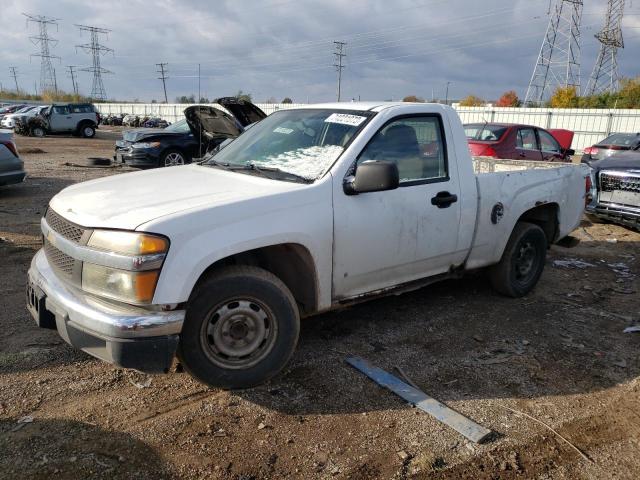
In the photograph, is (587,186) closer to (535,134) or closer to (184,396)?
(184,396)

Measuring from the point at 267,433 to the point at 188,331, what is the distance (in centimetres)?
74

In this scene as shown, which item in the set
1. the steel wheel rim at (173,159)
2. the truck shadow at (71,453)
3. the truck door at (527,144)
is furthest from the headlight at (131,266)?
the steel wheel rim at (173,159)

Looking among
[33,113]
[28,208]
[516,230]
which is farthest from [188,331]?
[33,113]

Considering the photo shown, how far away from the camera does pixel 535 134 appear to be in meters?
11.3

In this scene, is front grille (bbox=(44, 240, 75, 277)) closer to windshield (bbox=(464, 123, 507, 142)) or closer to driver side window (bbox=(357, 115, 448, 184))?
driver side window (bbox=(357, 115, 448, 184))

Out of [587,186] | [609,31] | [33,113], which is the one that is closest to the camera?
[587,186]

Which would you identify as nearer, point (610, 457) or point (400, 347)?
point (610, 457)

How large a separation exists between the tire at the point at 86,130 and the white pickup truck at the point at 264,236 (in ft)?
95.7

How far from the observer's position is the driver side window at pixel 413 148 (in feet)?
12.4

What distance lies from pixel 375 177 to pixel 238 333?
4.35 feet

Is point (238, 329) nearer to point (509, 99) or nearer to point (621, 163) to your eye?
point (621, 163)

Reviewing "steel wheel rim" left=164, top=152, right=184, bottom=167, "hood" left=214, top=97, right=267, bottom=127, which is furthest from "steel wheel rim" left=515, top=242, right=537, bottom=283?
"steel wheel rim" left=164, top=152, right=184, bottom=167

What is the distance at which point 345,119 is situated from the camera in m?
3.87

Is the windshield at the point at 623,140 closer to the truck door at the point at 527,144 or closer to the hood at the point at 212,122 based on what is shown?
the truck door at the point at 527,144
